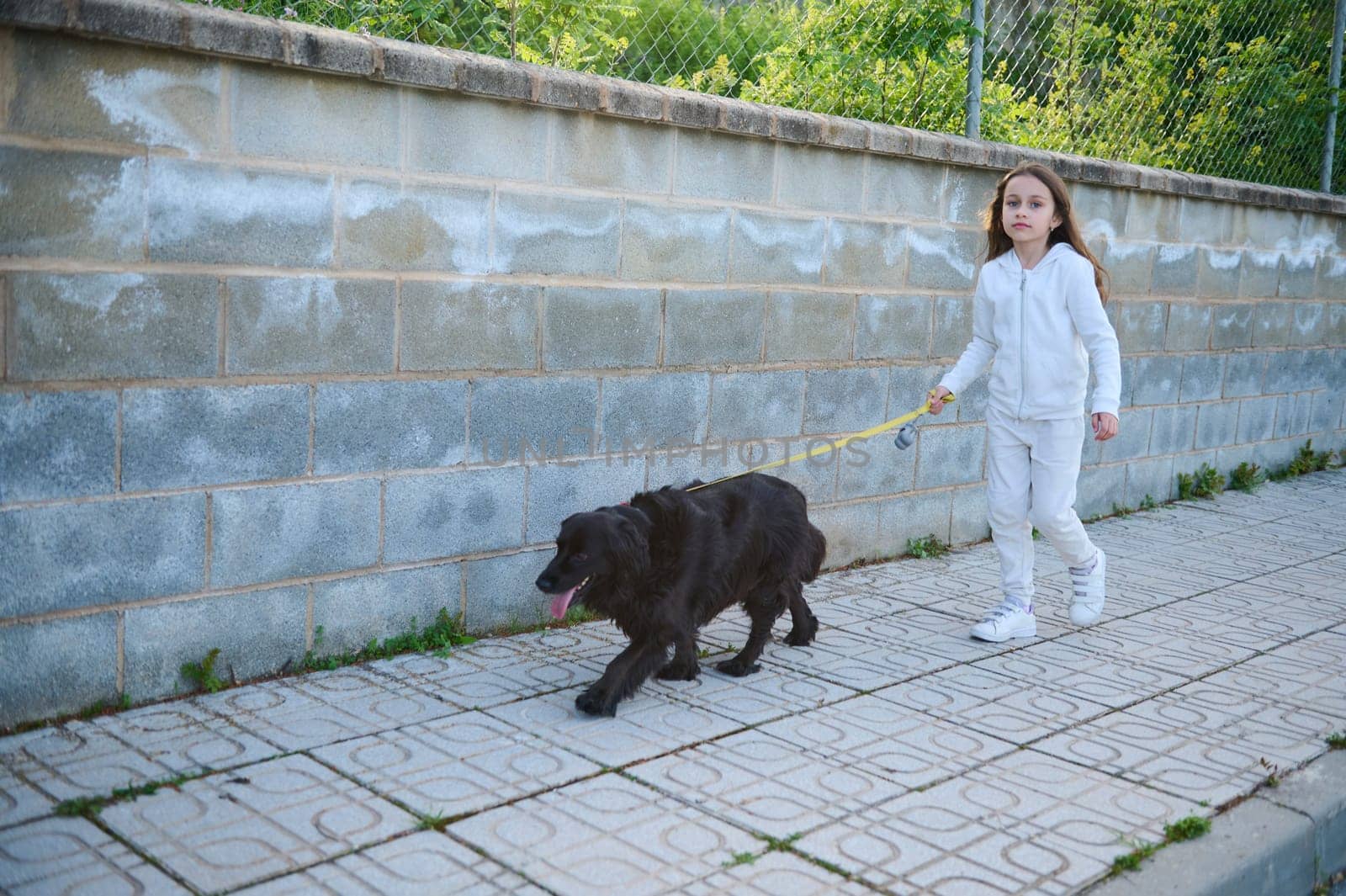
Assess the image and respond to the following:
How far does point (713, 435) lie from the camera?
5.68 m

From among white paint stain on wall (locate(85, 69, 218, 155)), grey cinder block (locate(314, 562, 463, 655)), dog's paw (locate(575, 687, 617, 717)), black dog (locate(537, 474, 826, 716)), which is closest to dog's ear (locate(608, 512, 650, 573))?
black dog (locate(537, 474, 826, 716))

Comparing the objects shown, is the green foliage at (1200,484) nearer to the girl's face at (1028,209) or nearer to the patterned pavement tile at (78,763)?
the girl's face at (1028,209)

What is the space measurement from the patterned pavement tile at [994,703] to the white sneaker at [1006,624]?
422 mm

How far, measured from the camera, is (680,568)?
4.24 m

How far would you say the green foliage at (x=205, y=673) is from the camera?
409cm

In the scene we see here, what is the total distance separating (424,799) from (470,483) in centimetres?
164

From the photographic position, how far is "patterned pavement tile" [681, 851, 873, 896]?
297 cm

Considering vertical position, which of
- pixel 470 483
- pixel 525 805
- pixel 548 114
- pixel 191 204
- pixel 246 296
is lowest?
pixel 525 805

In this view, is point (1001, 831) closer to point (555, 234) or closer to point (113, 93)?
point (555, 234)

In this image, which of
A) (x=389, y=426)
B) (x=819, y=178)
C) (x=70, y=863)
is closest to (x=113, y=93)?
(x=389, y=426)

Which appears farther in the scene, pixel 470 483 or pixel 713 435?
pixel 713 435

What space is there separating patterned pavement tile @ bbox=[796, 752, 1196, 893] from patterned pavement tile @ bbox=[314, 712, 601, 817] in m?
0.83

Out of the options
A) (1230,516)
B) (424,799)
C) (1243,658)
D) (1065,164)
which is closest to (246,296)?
(424,799)

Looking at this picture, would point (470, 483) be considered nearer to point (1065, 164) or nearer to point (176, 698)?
point (176, 698)
